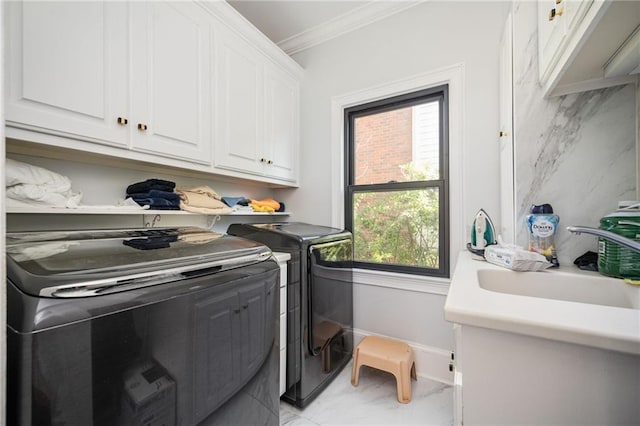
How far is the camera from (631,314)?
1.71 feet

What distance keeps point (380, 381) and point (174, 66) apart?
98.1 inches

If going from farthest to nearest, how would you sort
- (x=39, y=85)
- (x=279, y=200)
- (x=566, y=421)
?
(x=279, y=200) → (x=39, y=85) → (x=566, y=421)

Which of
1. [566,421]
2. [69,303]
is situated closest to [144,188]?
[69,303]

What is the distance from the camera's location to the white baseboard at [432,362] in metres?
1.86

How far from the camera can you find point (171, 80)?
148 cm

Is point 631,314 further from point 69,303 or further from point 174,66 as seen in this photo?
point 174,66

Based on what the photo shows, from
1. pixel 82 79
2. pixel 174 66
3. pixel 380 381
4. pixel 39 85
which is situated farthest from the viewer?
pixel 380 381

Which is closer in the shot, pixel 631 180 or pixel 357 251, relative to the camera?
pixel 631 180

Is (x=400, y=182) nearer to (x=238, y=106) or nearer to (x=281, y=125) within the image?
(x=281, y=125)

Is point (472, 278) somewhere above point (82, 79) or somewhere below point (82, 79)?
below

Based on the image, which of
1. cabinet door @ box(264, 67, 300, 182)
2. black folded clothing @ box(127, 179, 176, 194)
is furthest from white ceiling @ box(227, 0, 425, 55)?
black folded clothing @ box(127, 179, 176, 194)

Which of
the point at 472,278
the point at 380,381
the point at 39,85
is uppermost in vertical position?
the point at 39,85

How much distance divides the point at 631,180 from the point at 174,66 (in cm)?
228

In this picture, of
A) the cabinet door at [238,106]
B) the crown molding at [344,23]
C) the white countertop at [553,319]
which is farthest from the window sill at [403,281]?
the crown molding at [344,23]
